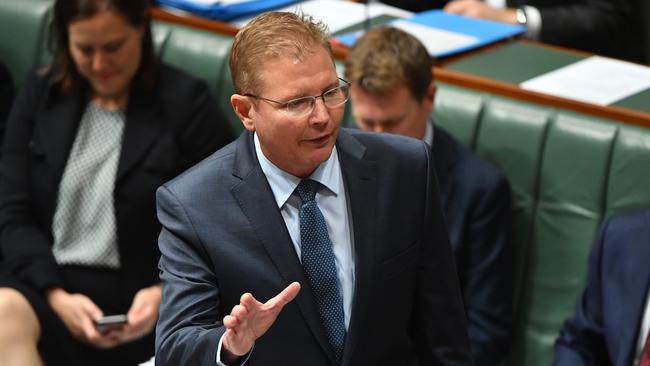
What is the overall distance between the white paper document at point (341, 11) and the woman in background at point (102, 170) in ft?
1.49

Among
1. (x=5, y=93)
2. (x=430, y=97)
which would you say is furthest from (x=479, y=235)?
(x=5, y=93)

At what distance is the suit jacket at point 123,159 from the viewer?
2.96 meters

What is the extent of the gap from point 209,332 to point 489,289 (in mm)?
1165

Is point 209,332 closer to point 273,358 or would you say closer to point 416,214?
point 273,358

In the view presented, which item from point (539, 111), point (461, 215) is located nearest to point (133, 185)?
point (461, 215)

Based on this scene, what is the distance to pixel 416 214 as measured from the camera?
1906mm

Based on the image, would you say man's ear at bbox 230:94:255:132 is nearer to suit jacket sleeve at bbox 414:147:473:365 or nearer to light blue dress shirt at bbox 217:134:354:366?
light blue dress shirt at bbox 217:134:354:366

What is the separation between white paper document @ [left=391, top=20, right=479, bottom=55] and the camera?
3.11m

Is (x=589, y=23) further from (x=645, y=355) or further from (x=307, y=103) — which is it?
(x=307, y=103)

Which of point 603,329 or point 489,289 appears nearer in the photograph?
point 603,329

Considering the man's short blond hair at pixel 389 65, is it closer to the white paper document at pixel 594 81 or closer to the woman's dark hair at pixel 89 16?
the white paper document at pixel 594 81

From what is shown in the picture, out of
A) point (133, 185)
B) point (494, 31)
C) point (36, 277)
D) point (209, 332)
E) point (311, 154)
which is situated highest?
point (311, 154)

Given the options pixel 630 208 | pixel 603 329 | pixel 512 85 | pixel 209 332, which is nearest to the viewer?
pixel 209 332

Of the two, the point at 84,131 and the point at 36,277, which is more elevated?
the point at 84,131
